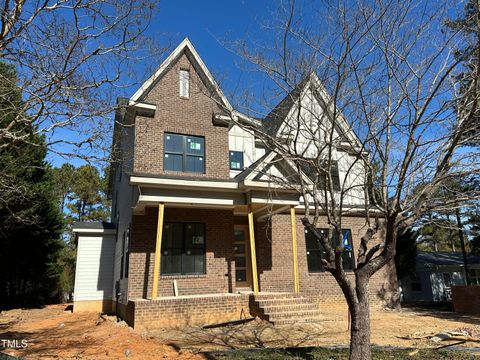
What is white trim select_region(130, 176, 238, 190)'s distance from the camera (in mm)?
11000

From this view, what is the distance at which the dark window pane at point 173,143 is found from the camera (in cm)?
1366

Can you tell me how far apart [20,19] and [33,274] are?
19055 millimetres

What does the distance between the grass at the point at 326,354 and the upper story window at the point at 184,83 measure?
9.82 metres

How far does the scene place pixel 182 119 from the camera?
14.0 meters

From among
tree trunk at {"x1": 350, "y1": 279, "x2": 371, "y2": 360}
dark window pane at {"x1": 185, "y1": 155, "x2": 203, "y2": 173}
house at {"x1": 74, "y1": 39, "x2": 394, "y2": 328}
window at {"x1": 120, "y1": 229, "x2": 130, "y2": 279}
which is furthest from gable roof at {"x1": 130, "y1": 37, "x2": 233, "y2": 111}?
tree trunk at {"x1": 350, "y1": 279, "x2": 371, "y2": 360}

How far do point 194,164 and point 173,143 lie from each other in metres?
1.08

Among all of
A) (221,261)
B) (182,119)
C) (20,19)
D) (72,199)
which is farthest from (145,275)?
(72,199)

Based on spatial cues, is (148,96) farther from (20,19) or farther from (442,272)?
(442,272)

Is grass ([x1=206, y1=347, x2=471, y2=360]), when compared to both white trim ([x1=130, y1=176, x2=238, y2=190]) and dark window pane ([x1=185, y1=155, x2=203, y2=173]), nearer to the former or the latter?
white trim ([x1=130, y1=176, x2=238, y2=190])

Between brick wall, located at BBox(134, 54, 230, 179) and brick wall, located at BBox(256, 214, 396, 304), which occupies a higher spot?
brick wall, located at BBox(134, 54, 230, 179)

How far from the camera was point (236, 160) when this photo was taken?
15586 mm

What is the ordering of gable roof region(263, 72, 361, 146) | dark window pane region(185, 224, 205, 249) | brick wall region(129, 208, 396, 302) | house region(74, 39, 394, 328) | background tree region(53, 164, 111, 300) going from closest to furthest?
gable roof region(263, 72, 361, 146) → house region(74, 39, 394, 328) → brick wall region(129, 208, 396, 302) → dark window pane region(185, 224, 205, 249) → background tree region(53, 164, 111, 300)

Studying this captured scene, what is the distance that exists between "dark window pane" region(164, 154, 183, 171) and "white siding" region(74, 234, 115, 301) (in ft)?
18.4

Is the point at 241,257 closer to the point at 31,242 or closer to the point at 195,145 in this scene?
the point at 195,145
